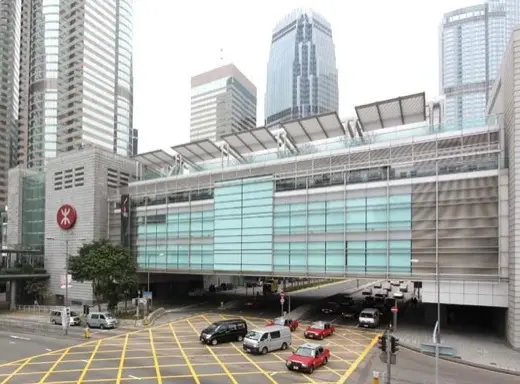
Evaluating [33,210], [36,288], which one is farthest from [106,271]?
[33,210]

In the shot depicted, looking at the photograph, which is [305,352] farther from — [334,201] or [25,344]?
[25,344]

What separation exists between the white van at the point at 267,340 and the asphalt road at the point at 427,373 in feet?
21.3

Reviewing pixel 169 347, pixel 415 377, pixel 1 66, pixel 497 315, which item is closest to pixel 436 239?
pixel 497 315

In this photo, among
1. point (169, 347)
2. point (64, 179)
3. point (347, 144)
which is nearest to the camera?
point (169, 347)

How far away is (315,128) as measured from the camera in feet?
180

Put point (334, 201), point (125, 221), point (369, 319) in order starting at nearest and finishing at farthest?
1. point (369, 319)
2. point (334, 201)
3. point (125, 221)

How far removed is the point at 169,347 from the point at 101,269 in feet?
68.5

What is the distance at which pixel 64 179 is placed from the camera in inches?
2758

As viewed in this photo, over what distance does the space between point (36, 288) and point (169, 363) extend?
4808cm

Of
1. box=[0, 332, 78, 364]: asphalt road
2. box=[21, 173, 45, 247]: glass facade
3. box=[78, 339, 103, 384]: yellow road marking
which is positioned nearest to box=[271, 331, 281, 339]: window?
box=[78, 339, 103, 384]: yellow road marking

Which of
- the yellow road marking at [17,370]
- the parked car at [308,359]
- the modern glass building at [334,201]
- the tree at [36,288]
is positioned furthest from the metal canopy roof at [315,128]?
the tree at [36,288]

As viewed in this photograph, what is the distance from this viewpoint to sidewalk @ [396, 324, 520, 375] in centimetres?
3019

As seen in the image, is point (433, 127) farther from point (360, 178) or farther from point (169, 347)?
point (169, 347)

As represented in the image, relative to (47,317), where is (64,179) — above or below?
above
